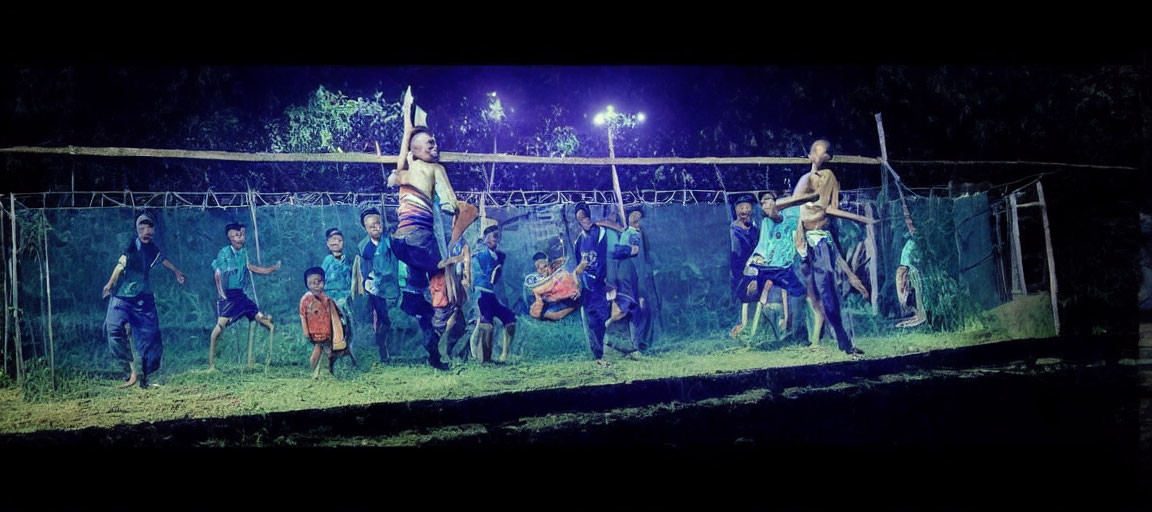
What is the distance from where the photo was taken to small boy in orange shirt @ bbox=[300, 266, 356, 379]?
592 centimetres

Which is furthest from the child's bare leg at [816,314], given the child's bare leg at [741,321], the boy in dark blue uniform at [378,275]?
the boy in dark blue uniform at [378,275]

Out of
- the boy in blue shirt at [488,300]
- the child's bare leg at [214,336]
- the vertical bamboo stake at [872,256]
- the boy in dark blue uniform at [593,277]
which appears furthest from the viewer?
the vertical bamboo stake at [872,256]

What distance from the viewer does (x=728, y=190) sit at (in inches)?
272

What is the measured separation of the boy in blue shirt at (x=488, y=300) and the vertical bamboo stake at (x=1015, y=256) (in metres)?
4.83

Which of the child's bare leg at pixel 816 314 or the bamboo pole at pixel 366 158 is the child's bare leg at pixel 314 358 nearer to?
the bamboo pole at pixel 366 158

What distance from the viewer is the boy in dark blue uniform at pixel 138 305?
18.9ft

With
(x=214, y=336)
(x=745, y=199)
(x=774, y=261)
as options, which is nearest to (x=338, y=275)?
(x=214, y=336)

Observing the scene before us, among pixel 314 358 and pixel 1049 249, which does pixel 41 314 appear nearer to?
pixel 314 358

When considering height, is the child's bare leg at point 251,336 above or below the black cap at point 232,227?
below

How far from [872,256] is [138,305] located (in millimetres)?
6135

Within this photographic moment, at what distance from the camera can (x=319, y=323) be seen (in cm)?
593

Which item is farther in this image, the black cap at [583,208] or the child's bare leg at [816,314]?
the child's bare leg at [816,314]

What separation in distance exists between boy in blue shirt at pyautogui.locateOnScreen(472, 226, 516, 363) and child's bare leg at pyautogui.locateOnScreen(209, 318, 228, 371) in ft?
6.19

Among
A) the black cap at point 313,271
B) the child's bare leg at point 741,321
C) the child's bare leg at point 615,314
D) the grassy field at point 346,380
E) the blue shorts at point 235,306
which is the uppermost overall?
the black cap at point 313,271
